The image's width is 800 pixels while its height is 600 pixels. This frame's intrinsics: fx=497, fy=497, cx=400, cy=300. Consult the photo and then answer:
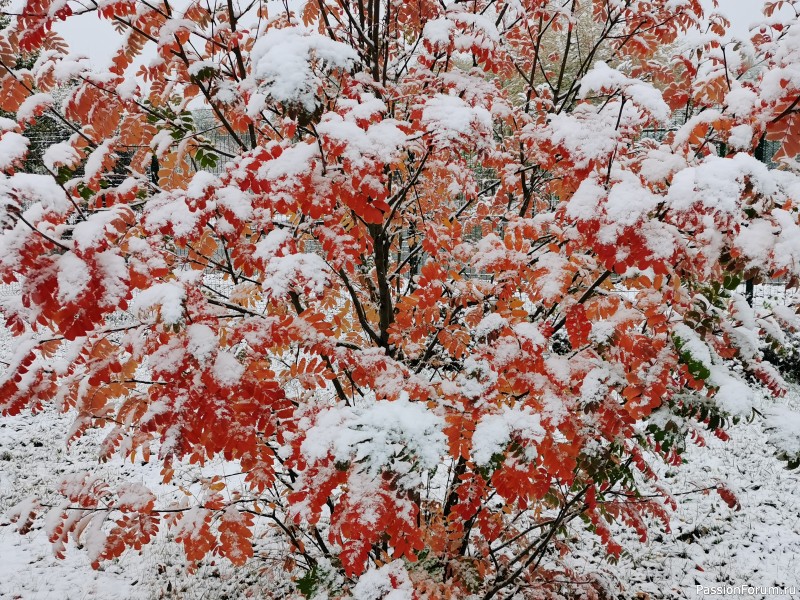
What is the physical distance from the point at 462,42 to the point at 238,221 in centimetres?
162

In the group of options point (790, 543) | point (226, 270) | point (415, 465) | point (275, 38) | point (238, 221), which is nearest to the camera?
point (415, 465)

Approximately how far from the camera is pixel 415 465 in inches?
64.5

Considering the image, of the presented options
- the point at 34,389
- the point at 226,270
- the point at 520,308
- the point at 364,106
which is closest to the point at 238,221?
the point at 364,106

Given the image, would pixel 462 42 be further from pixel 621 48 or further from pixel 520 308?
pixel 621 48

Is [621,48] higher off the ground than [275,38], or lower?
higher

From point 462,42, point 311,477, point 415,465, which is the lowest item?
point 415,465

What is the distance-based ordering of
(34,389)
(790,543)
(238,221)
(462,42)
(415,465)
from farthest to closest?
(790,543) → (462,42) → (34,389) → (238,221) → (415,465)

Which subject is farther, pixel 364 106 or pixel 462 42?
pixel 462 42

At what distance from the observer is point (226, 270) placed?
10.1 feet

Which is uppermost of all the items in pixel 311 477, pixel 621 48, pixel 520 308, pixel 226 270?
pixel 621 48

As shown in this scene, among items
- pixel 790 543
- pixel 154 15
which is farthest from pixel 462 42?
pixel 790 543

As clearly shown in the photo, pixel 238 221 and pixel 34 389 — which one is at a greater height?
pixel 238 221

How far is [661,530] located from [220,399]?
16.5 ft

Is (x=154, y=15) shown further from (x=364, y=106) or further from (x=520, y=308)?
(x=520, y=308)
